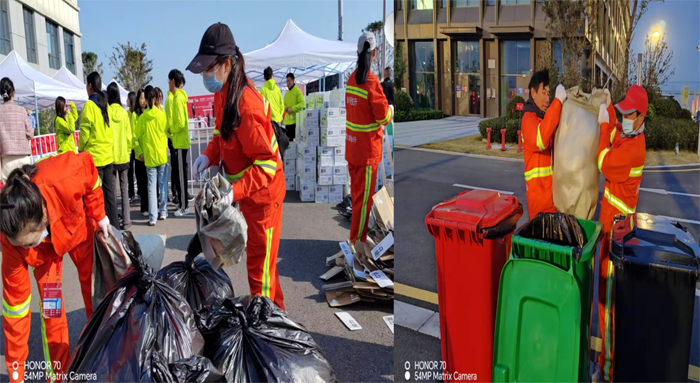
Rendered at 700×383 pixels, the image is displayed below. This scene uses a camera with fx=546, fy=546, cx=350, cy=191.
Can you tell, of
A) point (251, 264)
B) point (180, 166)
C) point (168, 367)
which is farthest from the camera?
point (180, 166)

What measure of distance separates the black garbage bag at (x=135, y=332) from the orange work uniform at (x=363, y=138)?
8.19ft

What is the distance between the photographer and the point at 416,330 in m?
3.32

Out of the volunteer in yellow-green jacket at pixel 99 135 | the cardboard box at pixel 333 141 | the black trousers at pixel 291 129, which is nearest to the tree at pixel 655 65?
the volunteer in yellow-green jacket at pixel 99 135

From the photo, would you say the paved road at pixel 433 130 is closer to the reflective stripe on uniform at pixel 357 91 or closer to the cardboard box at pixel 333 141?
the reflective stripe on uniform at pixel 357 91

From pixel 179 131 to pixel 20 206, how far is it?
5004 millimetres

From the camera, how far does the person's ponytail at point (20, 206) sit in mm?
2504

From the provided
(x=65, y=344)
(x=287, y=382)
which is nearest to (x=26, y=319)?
(x=65, y=344)

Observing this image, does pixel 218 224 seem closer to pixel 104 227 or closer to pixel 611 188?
pixel 104 227

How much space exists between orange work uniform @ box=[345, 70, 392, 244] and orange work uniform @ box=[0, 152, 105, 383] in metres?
2.37

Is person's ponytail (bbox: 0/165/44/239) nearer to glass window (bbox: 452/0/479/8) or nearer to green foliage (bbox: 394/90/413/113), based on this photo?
green foliage (bbox: 394/90/413/113)

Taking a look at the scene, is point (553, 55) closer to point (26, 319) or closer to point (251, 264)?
point (251, 264)

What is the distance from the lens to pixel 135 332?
233 centimetres

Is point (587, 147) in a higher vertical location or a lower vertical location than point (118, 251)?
higher

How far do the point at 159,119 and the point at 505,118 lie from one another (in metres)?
5.11
